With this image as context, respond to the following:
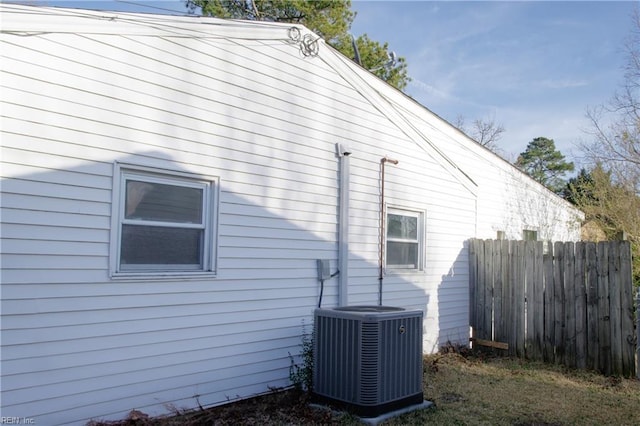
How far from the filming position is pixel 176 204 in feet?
15.7

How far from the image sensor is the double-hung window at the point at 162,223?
4375mm

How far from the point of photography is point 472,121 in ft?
86.4

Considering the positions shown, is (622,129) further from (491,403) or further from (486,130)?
(486,130)

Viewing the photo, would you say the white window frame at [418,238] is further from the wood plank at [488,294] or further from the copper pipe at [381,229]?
the wood plank at [488,294]

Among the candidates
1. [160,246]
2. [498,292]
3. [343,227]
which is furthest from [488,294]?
[160,246]

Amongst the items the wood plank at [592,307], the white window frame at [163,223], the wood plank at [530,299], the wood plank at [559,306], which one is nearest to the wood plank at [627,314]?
the wood plank at [592,307]

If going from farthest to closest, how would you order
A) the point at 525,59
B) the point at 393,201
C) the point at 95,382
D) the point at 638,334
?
1. the point at 525,59
2. the point at 393,201
3. the point at 638,334
4. the point at 95,382

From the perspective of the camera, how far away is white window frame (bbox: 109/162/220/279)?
4266 millimetres

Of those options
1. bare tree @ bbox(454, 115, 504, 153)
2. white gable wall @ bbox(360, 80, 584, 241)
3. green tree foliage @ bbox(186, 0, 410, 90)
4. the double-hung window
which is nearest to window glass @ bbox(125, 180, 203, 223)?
the double-hung window

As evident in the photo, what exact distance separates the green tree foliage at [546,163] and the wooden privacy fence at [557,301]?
2404 centimetres

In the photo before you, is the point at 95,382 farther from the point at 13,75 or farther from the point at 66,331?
the point at 13,75

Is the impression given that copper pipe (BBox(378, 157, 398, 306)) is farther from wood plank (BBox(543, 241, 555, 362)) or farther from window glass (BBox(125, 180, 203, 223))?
window glass (BBox(125, 180, 203, 223))

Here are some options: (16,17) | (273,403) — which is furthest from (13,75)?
(273,403)

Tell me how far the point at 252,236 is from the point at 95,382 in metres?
1.98
